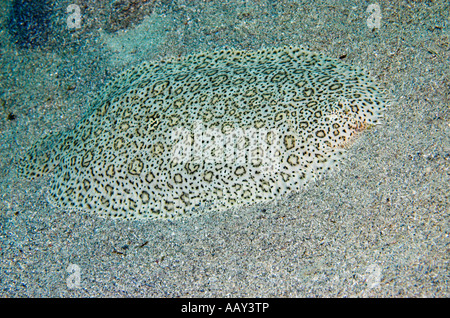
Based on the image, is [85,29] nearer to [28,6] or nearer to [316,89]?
[28,6]

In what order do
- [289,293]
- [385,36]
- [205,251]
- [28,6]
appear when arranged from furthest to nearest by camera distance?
[28,6]
[385,36]
[205,251]
[289,293]

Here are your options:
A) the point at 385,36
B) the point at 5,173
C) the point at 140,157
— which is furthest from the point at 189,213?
the point at 385,36

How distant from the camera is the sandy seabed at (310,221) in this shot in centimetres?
378

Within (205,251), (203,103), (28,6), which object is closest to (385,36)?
(203,103)

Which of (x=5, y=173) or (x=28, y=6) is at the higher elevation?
(x=28, y=6)

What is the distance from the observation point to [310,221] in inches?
163

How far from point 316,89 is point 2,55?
7.82m

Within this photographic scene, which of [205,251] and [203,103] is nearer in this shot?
[205,251]

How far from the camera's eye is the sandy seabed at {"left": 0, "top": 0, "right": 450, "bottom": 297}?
3777 millimetres

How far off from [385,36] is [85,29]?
20.6 feet

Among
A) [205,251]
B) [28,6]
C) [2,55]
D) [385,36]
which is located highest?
[28,6]

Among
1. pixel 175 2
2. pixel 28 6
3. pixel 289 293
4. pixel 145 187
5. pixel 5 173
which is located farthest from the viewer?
pixel 28 6

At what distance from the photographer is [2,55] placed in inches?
300

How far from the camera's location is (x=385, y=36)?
5316 millimetres
